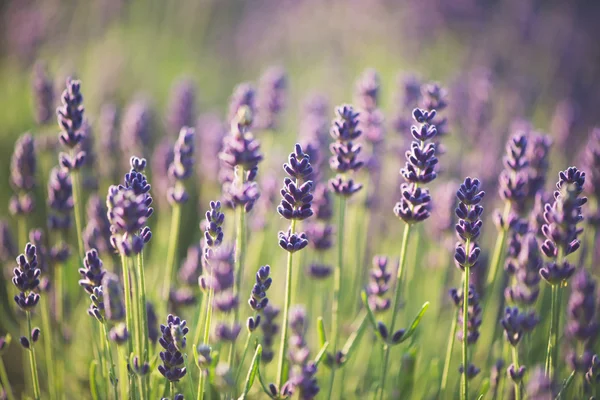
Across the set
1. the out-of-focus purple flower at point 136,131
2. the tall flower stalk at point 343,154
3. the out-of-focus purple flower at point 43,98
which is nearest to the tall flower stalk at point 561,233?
the tall flower stalk at point 343,154

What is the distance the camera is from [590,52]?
24.0 feet

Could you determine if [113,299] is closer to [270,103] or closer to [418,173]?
[418,173]

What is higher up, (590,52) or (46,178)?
(590,52)

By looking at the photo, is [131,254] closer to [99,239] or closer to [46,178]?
[99,239]

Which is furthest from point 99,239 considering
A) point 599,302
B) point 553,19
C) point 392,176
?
point 553,19

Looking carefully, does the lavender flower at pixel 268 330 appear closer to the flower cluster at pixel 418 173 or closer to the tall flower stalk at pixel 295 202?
the tall flower stalk at pixel 295 202

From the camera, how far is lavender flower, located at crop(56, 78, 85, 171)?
7.57ft

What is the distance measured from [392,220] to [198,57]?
16.1 feet

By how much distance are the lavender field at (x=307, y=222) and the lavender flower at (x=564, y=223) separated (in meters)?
0.01

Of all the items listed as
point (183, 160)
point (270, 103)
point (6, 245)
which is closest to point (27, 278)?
point (183, 160)

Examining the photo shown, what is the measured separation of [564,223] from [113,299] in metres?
1.56

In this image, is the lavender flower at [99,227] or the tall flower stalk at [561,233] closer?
the tall flower stalk at [561,233]

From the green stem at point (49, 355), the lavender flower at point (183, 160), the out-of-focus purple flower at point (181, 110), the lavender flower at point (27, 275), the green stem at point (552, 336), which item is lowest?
the green stem at point (49, 355)

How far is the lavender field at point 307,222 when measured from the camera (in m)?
1.93
